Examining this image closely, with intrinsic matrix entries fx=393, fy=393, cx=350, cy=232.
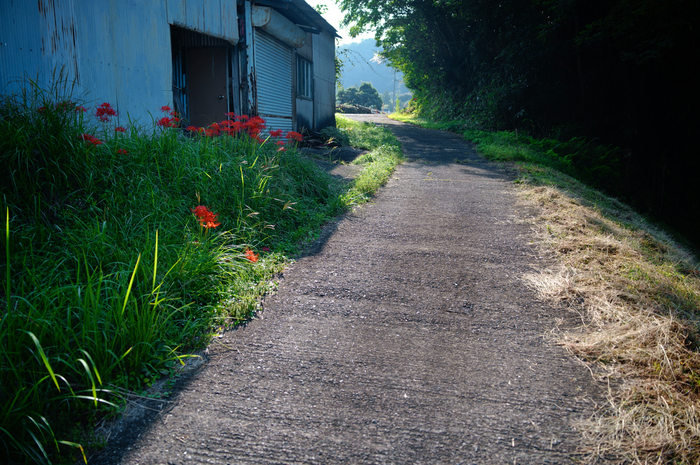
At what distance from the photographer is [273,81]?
879cm

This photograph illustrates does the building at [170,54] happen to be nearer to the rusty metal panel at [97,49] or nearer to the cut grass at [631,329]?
the rusty metal panel at [97,49]

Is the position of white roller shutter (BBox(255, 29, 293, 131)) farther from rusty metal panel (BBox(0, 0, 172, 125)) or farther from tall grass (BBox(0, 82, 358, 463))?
tall grass (BBox(0, 82, 358, 463))

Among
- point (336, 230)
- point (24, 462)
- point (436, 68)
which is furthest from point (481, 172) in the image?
point (436, 68)

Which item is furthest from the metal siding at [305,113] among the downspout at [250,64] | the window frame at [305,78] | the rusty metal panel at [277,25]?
the downspout at [250,64]

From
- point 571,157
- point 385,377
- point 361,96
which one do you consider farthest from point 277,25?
point 361,96

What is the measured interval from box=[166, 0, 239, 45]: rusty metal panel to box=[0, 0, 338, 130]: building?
0.01m

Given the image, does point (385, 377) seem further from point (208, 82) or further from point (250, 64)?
point (208, 82)

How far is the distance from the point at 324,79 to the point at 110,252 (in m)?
11.5

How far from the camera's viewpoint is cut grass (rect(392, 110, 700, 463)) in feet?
5.19

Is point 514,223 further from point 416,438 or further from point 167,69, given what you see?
point 167,69

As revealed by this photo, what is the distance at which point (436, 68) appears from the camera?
2205 cm

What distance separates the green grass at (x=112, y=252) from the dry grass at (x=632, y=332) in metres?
2.01

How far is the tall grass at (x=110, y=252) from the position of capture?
1621 millimetres

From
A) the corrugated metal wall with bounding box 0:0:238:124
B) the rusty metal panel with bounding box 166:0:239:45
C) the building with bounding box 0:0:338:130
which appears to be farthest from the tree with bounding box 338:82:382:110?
the corrugated metal wall with bounding box 0:0:238:124
